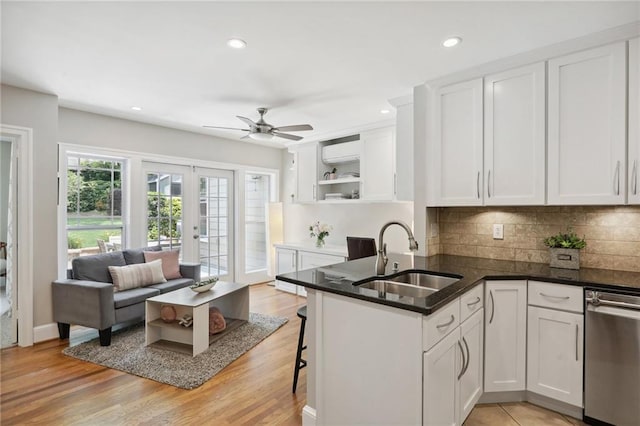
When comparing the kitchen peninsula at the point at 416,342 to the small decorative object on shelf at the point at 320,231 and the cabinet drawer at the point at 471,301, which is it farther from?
the small decorative object on shelf at the point at 320,231

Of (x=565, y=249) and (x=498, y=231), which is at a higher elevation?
(x=498, y=231)

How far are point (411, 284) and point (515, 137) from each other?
1.39 m

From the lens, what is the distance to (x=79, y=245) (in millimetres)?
4094

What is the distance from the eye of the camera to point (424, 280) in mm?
2400

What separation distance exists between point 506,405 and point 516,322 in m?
0.59

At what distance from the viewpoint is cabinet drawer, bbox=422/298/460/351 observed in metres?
1.57

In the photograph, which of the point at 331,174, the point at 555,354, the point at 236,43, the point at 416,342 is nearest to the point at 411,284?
the point at 416,342

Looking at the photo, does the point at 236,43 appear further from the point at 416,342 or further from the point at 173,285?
the point at 173,285

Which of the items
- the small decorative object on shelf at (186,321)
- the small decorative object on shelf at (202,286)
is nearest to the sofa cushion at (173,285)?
the small decorative object on shelf at (202,286)

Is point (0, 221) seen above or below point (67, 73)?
below

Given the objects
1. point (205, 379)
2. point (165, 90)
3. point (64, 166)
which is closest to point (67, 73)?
point (165, 90)

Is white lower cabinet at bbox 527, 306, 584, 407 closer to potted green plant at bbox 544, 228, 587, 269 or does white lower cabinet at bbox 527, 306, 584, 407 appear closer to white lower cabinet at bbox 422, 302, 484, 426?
white lower cabinet at bbox 422, 302, 484, 426

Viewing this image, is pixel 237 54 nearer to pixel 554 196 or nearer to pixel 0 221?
pixel 554 196

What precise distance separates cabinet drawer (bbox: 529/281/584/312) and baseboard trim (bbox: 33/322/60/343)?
4.39 meters
